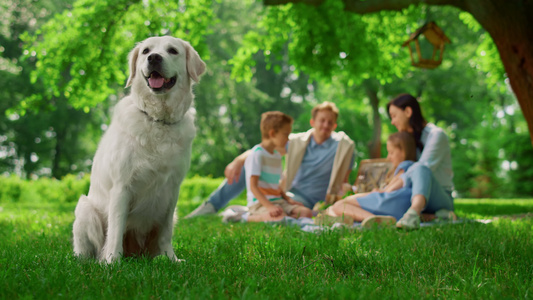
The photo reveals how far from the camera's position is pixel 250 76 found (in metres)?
9.00

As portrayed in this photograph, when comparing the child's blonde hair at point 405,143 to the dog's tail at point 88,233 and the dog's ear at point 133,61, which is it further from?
the dog's tail at point 88,233

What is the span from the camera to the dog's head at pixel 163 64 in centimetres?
292

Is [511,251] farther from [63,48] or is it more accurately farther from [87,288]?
[63,48]

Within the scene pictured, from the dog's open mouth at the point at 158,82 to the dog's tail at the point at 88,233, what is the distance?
96 cm

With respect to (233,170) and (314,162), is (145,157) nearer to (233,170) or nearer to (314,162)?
(233,170)

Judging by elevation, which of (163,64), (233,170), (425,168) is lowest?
(233,170)

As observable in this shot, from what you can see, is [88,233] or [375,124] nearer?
[88,233]

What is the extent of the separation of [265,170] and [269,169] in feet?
0.18

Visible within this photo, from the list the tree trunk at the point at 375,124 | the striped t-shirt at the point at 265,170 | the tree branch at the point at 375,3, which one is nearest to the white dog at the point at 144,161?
the striped t-shirt at the point at 265,170

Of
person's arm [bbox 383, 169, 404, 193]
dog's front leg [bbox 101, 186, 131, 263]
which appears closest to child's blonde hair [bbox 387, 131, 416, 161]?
person's arm [bbox 383, 169, 404, 193]

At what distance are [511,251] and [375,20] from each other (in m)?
7.47

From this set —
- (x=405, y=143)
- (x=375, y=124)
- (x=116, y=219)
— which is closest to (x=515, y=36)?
(x=405, y=143)

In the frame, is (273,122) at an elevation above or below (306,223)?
above

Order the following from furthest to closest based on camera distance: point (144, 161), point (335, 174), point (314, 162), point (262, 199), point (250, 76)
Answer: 1. point (250, 76)
2. point (314, 162)
3. point (335, 174)
4. point (262, 199)
5. point (144, 161)
